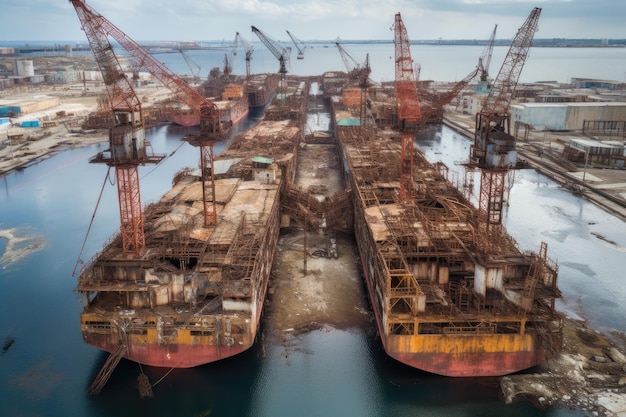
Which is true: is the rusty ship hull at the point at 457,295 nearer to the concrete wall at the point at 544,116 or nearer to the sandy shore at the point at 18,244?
the sandy shore at the point at 18,244

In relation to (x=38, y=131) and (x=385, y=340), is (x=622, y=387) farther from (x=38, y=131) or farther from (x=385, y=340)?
(x=38, y=131)

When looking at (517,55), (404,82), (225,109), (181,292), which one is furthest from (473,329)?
(225,109)

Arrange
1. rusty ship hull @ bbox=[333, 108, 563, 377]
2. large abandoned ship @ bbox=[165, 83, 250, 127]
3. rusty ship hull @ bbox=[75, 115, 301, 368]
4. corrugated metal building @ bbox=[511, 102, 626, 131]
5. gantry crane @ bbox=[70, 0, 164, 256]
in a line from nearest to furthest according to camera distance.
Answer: rusty ship hull @ bbox=[333, 108, 563, 377] < rusty ship hull @ bbox=[75, 115, 301, 368] < gantry crane @ bbox=[70, 0, 164, 256] < corrugated metal building @ bbox=[511, 102, 626, 131] < large abandoned ship @ bbox=[165, 83, 250, 127]

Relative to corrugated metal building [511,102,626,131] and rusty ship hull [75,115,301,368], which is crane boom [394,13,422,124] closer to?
rusty ship hull [75,115,301,368]

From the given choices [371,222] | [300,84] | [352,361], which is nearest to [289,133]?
[371,222]

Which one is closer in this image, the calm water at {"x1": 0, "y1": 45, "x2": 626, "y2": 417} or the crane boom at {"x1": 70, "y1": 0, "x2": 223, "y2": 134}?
the calm water at {"x1": 0, "y1": 45, "x2": 626, "y2": 417}

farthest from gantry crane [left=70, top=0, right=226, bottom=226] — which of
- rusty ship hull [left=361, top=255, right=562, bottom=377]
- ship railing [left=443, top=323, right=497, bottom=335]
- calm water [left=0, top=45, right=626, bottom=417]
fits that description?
ship railing [left=443, top=323, right=497, bottom=335]

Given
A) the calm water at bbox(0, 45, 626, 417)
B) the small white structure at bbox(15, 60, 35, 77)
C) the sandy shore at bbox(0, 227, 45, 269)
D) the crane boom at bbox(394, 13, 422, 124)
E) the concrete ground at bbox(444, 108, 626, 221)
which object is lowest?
the calm water at bbox(0, 45, 626, 417)
